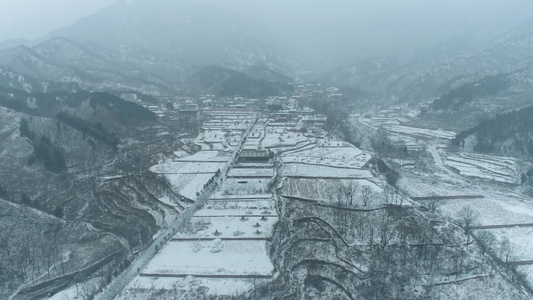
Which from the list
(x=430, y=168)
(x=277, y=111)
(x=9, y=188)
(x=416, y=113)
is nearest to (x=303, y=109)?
(x=277, y=111)

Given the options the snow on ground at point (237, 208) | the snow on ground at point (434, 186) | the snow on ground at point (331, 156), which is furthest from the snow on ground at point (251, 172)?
the snow on ground at point (434, 186)

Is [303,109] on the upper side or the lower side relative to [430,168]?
upper

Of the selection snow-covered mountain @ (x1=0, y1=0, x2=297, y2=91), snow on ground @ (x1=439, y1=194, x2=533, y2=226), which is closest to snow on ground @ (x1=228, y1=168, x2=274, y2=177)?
snow on ground @ (x1=439, y1=194, x2=533, y2=226)

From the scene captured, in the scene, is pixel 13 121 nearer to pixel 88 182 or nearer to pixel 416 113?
pixel 88 182

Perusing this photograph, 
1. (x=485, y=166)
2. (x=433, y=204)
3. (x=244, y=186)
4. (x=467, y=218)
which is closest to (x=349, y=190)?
(x=433, y=204)

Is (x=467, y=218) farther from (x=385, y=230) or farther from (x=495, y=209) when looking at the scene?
(x=385, y=230)

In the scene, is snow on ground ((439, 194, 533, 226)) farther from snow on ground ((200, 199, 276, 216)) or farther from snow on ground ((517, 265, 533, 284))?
snow on ground ((200, 199, 276, 216))
